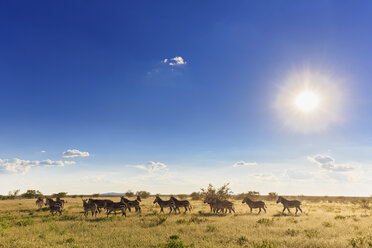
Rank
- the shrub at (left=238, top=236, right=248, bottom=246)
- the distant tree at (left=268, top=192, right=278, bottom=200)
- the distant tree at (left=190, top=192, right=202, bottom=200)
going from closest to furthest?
the shrub at (left=238, top=236, right=248, bottom=246) < the distant tree at (left=190, top=192, right=202, bottom=200) < the distant tree at (left=268, top=192, right=278, bottom=200)

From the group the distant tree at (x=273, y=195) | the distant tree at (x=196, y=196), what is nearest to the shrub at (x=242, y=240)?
the distant tree at (x=196, y=196)

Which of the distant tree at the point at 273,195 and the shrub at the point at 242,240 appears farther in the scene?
the distant tree at the point at 273,195

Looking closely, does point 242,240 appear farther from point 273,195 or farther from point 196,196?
point 273,195

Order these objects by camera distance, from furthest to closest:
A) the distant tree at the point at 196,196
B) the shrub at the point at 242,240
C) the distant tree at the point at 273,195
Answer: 1. the distant tree at the point at 273,195
2. the distant tree at the point at 196,196
3. the shrub at the point at 242,240

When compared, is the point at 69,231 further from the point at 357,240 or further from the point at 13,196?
the point at 13,196

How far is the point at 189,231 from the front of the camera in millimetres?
16062

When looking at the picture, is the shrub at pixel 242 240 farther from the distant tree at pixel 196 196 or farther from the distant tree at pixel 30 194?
the distant tree at pixel 30 194

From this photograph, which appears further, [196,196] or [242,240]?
[196,196]

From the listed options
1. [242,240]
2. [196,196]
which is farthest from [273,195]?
[242,240]

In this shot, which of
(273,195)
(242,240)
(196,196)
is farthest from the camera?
(273,195)

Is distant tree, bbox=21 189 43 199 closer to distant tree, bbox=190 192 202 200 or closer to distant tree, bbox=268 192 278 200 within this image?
distant tree, bbox=190 192 202 200

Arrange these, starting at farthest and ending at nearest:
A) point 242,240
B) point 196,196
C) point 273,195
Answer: point 273,195, point 196,196, point 242,240

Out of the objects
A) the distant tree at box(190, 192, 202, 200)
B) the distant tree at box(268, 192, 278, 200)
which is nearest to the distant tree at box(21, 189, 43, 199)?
the distant tree at box(190, 192, 202, 200)

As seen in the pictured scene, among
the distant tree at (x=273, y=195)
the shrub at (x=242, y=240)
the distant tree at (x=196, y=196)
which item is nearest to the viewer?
the shrub at (x=242, y=240)
